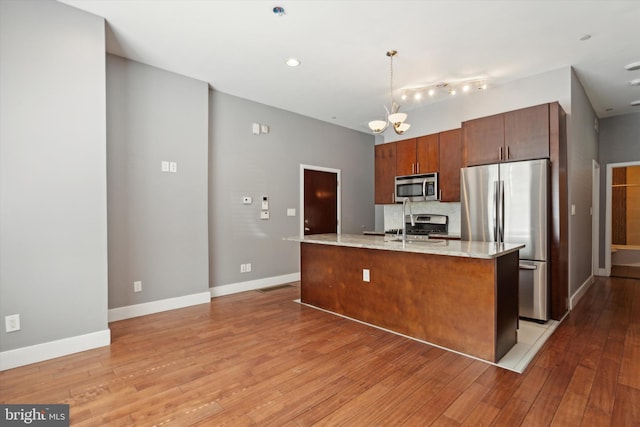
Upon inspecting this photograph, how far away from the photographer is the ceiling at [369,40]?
106 inches

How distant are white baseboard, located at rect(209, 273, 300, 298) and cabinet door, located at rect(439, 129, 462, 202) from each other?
2863 mm

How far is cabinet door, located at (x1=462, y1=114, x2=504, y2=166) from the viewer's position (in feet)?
12.2

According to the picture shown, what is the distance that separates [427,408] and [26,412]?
2.48 metres

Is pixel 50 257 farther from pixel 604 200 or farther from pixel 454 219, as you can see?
pixel 604 200

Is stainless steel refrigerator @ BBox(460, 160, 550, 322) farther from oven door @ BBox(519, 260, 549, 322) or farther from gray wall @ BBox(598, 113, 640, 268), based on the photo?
gray wall @ BBox(598, 113, 640, 268)

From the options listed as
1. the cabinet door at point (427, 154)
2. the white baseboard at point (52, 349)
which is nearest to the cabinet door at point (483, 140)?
the cabinet door at point (427, 154)

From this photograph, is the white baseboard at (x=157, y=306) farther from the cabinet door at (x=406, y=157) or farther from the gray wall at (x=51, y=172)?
the cabinet door at (x=406, y=157)

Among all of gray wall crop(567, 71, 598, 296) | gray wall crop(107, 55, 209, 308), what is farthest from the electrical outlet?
gray wall crop(567, 71, 598, 296)

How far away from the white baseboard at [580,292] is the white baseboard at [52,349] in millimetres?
5221

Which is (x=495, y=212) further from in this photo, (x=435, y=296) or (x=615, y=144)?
(x=615, y=144)

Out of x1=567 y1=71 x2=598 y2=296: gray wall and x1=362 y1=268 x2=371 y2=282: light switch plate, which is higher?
x1=567 y1=71 x2=598 y2=296: gray wall

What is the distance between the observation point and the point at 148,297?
3.76 metres

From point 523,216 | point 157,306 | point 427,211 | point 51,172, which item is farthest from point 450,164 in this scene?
point 51,172

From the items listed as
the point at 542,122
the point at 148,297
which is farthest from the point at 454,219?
the point at 148,297
